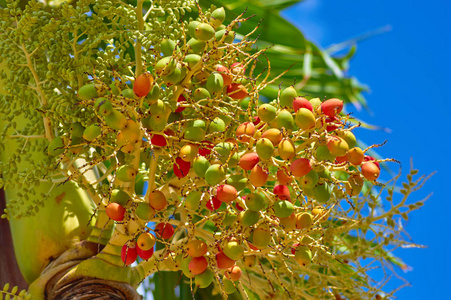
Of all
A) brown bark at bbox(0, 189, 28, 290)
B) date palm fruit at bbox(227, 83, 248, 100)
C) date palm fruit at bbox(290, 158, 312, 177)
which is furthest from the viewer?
brown bark at bbox(0, 189, 28, 290)

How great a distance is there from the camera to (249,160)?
1.06 m

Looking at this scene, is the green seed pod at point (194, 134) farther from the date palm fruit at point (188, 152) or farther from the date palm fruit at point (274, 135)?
the date palm fruit at point (274, 135)

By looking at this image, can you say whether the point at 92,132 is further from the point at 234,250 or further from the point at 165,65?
the point at 234,250

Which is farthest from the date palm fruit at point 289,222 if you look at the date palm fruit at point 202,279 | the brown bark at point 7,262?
the brown bark at point 7,262

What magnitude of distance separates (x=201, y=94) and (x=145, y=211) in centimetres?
29

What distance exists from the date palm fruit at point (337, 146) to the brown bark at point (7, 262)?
140cm

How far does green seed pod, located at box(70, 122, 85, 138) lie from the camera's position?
121cm

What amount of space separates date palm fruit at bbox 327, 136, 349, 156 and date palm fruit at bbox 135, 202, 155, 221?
1.33ft

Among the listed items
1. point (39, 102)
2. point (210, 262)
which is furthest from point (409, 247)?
point (39, 102)

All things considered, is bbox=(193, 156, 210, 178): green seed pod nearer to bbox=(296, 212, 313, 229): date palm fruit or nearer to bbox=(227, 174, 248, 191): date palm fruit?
bbox=(227, 174, 248, 191): date palm fruit

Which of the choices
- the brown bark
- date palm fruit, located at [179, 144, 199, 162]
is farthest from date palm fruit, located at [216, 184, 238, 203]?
the brown bark

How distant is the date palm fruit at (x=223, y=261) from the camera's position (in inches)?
44.6

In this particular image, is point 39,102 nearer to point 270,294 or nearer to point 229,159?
point 229,159

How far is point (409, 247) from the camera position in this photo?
1855mm
